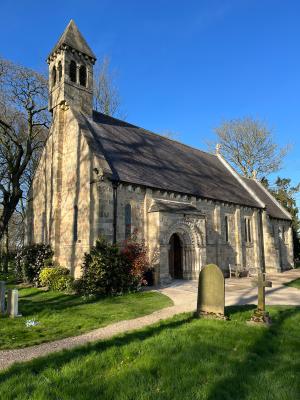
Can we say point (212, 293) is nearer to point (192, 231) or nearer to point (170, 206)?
point (170, 206)

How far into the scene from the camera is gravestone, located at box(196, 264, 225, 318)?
364 inches

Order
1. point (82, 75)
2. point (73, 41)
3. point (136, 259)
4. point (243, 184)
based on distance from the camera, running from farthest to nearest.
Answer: point (243, 184)
point (82, 75)
point (73, 41)
point (136, 259)

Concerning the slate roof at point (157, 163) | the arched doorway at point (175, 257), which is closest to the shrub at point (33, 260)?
the slate roof at point (157, 163)

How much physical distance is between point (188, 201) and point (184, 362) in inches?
615

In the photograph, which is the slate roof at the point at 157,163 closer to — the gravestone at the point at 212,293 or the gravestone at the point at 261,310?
the gravestone at the point at 212,293

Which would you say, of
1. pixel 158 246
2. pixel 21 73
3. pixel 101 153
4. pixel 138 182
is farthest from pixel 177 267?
pixel 21 73

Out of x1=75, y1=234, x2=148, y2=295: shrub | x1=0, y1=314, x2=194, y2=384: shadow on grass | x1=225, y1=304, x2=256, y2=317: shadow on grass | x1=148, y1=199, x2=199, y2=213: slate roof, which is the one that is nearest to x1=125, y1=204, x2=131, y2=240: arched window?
x1=148, y1=199, x2=199, y2=213: slate roof

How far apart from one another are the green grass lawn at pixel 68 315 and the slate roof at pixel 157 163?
670 centimetres

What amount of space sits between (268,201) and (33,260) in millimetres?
23674

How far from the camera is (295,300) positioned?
516 inches

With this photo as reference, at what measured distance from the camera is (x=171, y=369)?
5.61 m

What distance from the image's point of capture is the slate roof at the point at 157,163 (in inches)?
749

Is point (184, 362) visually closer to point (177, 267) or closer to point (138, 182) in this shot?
point (138, 182)

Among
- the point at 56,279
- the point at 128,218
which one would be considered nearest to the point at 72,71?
the point at 128,218
